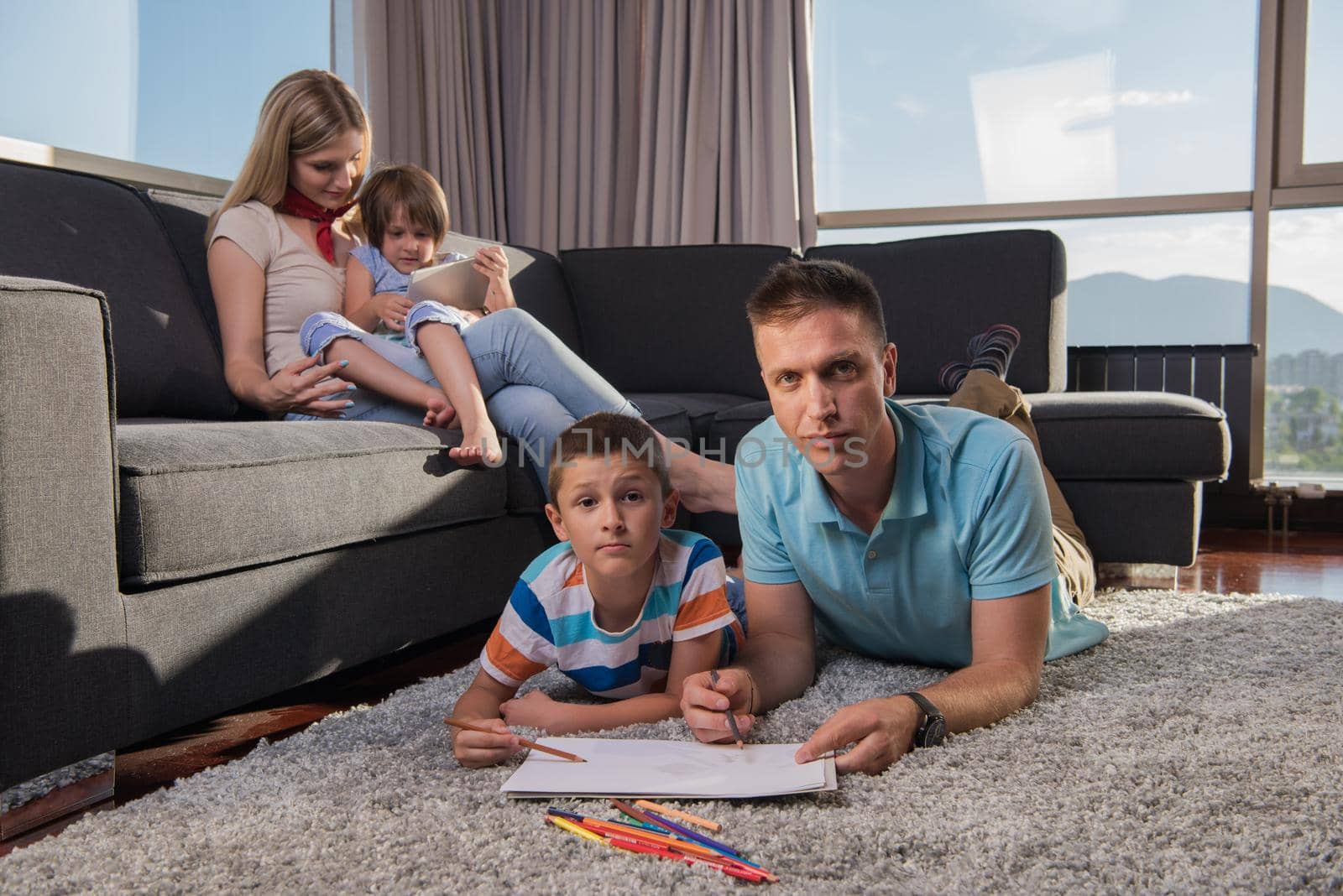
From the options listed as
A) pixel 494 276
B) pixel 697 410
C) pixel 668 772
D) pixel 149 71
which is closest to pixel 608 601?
pixel 668 772

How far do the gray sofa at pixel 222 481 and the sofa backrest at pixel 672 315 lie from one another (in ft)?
0.63

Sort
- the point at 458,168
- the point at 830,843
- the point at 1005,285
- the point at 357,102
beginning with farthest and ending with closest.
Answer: the point at 458,168, the point at 1005,285, the point at 357,102, the point at 830,843

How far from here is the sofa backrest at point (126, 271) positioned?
1714 mm

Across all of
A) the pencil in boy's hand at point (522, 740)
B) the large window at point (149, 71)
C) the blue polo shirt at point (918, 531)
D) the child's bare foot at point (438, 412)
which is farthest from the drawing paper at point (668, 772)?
the large window at point (149, 71)

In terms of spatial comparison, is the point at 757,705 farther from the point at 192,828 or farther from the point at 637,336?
the point at 637,336

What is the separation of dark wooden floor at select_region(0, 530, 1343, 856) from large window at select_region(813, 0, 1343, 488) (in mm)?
847

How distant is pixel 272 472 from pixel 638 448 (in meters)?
0.48

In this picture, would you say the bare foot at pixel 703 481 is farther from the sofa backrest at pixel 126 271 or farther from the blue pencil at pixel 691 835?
the blue pencil at pixel 691 835

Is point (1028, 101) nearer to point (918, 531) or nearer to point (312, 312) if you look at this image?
point (312, 312)

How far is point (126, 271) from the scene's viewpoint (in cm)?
183

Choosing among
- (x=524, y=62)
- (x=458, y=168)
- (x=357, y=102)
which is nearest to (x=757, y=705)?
(x=357, y=102)

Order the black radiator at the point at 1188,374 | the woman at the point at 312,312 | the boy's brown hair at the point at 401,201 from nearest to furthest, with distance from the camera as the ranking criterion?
the woman at the point at 312,312 → the boy's brown hair at the point at 401,201 → the black radiator at the point at 1188,374

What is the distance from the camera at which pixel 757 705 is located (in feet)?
4.16

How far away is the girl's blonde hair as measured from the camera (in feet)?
6.40
